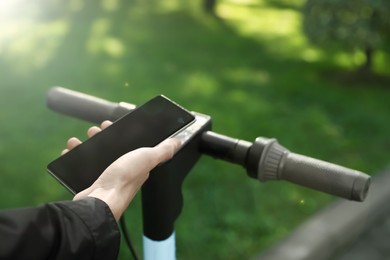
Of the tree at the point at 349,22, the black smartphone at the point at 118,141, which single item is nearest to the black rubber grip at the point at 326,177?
the black smartphone at the point at 118,141

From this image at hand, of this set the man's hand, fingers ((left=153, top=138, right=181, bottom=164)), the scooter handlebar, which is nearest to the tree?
the scooter handlebar

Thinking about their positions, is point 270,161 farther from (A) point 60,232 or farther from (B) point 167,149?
(A) point 60,232

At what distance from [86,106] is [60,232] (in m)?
0.71

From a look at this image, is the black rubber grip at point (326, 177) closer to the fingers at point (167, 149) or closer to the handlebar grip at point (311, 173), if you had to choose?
the handlebar grip at point (311, 173)

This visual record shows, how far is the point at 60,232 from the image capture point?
101 centimetres

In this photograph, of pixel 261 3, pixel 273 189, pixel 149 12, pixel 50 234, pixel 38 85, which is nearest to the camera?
pixel 50 234

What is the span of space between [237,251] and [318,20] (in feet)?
11.0

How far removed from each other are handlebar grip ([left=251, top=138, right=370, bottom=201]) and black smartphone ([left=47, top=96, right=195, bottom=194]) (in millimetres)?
207

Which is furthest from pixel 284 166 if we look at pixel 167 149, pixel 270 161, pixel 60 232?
pixel 60 232

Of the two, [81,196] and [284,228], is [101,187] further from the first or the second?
[284,228]

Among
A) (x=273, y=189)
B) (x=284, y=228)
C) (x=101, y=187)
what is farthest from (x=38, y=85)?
(x=101, y=187)

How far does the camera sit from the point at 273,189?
4066mm

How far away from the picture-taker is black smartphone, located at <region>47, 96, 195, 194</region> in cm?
124

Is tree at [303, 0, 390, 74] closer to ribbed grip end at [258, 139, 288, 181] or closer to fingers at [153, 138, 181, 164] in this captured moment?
ribbed grip end at [258, 139, 288, 181]
